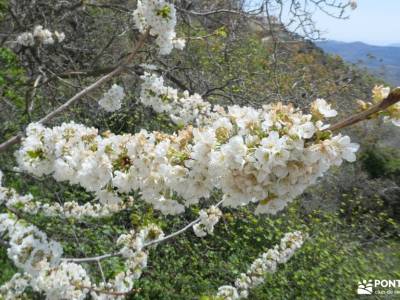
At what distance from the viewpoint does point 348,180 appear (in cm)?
1026

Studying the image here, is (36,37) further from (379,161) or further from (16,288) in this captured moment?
(379,161)

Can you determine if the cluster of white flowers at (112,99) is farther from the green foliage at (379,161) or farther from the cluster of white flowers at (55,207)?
the green foliage at (379,161)

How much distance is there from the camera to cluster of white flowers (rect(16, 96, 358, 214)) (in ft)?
4.94

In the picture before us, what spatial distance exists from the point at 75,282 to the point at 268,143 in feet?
6.22

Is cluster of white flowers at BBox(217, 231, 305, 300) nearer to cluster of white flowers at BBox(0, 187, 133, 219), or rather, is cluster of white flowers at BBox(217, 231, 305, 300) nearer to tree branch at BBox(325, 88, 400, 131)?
cluster of white flowers at BBox(0, 187, 133, 219)

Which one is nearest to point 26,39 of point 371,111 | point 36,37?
point 36,37

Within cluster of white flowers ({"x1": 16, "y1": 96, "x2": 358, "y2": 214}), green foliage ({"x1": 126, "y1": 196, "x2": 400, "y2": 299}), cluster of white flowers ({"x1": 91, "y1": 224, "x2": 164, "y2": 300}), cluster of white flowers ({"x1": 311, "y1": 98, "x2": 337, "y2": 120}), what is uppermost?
cluster of white flowers ({"x1": 311, "y1": 98, "x2": 337, "y2": 120})

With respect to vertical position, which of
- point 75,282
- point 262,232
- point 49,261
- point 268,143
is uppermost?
point 268,143

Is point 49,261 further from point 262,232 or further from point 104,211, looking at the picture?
point 262,232

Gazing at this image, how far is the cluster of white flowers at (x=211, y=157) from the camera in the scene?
1505mm

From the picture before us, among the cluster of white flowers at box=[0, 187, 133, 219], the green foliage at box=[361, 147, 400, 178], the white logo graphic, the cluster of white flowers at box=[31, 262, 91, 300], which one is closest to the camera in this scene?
the cluster of white flowers at box=[31, 262, 91, 300]

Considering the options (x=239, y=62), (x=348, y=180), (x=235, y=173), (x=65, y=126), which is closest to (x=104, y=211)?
(x=65, y=126)

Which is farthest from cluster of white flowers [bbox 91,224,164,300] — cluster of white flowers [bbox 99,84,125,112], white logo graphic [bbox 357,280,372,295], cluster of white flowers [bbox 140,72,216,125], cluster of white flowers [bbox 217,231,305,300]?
white logo graphic [bbox 357,280,372,295]

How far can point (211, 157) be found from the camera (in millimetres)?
1635
